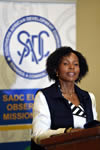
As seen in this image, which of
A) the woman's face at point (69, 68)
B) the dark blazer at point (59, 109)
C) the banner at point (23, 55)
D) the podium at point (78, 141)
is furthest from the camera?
the banner at point (23, 55)

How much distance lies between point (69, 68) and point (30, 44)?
3.52 feet

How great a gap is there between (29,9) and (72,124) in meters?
1.60

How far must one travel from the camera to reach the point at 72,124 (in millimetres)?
2127

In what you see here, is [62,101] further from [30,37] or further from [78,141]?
[30,37]

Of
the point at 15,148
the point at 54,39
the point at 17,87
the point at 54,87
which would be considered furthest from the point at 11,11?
the point at 15,148

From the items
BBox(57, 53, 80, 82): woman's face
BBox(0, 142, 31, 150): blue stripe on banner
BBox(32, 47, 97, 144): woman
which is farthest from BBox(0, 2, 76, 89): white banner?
BBox(57, 53, 80, 82): woman's face

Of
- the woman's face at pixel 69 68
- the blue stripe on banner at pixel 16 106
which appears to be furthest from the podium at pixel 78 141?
the blue stripe on banner at pixel 16 106

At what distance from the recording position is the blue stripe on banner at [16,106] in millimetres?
3150

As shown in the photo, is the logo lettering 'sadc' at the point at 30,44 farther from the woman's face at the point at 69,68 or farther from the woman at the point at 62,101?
the woman's face at the point at 69,68

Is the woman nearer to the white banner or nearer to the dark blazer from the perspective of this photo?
the dark blazer

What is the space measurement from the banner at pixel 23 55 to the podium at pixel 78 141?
2.03 m

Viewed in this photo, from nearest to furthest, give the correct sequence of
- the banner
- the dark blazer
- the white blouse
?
the white blouse < the dark blazer < the banner

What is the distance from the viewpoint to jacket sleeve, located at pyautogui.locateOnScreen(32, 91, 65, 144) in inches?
76.4

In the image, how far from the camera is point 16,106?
3193mm
